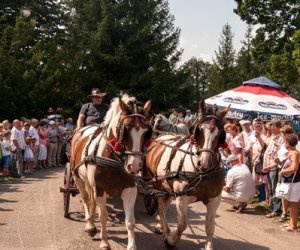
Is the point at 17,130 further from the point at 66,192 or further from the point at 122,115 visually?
the point at 122,115

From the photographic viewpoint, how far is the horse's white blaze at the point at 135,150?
17.0 ft

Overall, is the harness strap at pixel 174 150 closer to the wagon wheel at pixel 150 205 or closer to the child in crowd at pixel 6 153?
the wagon wheel at pixel 150 205

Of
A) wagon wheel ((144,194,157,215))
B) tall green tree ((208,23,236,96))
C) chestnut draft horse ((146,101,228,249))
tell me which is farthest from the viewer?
tall green tree ((208,23,236,96))

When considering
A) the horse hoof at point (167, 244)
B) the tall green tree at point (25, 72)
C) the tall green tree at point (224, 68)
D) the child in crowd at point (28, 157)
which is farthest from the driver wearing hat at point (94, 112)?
the tall green tree at point (224, 68)

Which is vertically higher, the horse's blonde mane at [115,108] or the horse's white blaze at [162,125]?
the horse's blonde mane at [115,108]

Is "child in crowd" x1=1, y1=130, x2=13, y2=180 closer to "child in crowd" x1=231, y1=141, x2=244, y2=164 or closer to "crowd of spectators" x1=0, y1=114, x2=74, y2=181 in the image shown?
"crowd of spectators" x1=0, y1=114, x2=74, y2=181

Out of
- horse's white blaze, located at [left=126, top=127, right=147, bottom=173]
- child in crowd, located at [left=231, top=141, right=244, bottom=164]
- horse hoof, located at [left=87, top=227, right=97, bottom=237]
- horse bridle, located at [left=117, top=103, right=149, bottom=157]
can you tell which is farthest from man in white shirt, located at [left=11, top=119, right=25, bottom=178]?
horse's white blaze, located at [left=126, top=127, right=147, bottom=173]

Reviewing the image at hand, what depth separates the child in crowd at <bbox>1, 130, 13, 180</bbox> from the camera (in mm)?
13094

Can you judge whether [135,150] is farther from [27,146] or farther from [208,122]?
[27,146]

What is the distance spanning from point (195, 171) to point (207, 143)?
0.58 metres

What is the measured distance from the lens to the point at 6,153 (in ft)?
43.2

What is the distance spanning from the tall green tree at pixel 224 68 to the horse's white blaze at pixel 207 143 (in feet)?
112

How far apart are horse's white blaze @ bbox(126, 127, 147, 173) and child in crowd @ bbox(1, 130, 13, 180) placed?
882 cm

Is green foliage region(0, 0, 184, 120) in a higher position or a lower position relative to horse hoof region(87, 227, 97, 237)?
higher
